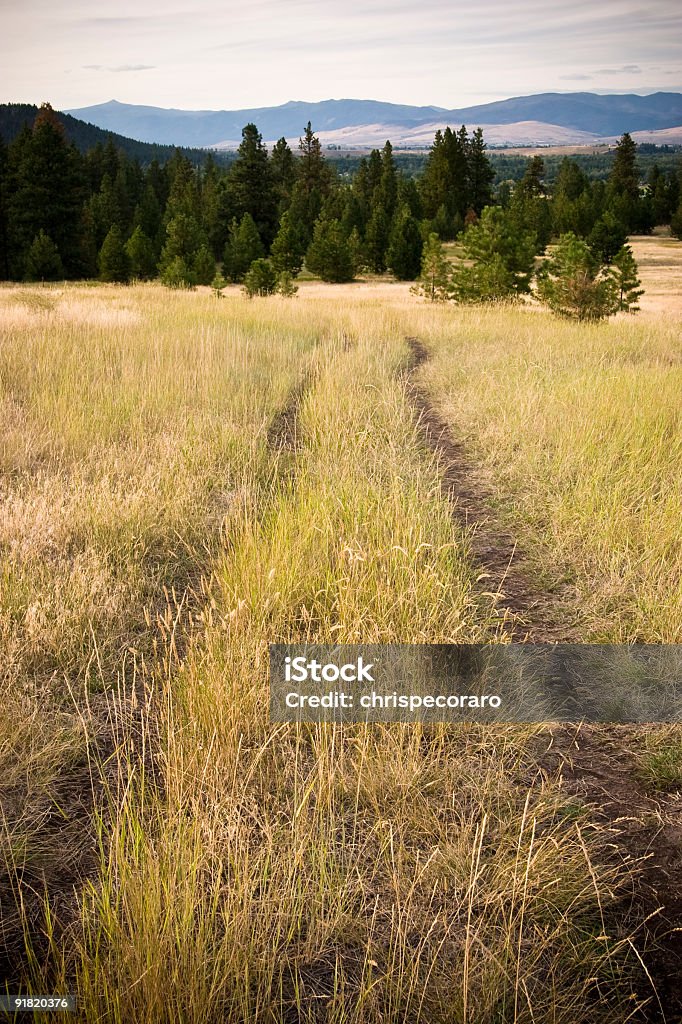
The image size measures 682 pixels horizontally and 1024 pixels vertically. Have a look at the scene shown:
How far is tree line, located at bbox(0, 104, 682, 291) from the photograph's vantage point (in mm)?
41188

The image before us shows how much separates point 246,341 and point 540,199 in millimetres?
57541

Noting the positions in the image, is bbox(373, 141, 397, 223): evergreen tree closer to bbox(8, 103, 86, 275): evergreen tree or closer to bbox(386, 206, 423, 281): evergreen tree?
bbox(386, 206, 423, 281): evergreen tree

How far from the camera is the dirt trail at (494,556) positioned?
382 centimetres

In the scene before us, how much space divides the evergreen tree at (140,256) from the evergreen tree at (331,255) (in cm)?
998

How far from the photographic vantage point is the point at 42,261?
39.9 meters

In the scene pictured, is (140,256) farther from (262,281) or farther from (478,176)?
(478,176)

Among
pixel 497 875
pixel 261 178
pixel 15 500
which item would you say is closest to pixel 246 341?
pixel 15 500

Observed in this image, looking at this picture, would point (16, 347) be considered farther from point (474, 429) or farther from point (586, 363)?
point (586, 363)

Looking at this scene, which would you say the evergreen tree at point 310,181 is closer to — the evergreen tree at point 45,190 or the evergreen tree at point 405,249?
the evergreen tree at point 405,249

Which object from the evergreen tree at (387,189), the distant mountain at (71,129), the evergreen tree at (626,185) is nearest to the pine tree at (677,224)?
the evergreen tree at (626,185)

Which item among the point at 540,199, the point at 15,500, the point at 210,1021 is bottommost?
the point at 210,1021

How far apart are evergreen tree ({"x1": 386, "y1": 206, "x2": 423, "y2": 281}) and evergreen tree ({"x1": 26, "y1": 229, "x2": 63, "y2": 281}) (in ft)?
64.6

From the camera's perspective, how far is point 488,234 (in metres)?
23.6

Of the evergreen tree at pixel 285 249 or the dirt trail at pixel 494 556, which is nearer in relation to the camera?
the dirt trail at pixel 494 556
